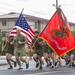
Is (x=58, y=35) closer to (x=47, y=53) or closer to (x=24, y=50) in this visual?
(x=47, y=53)

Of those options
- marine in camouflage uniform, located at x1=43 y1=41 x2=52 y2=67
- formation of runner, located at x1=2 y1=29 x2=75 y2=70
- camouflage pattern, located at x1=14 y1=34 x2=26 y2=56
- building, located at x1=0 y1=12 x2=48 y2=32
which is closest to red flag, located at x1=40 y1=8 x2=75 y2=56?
formation of runner, located at x1=2 y1=29 x2=75 y2=70

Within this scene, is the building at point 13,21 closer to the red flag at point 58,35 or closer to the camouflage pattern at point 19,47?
the red flag at point 58,35

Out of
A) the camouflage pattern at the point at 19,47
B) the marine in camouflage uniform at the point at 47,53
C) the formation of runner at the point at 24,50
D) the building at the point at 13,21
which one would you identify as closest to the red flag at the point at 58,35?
the formation of runner at the point at 24,50

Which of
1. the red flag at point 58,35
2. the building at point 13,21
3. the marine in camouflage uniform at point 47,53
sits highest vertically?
the building at point 13,21

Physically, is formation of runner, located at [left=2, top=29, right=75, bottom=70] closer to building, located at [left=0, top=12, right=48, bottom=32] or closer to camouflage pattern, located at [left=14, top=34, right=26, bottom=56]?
→ camouflage pattern, located at [left=14, top=34, right=26, bottom=56]

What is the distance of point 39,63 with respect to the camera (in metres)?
16.6

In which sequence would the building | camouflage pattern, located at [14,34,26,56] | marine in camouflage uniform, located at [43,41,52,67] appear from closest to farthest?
camouflage pattern, located at [14,34,26,56]
marine in camouflage uniform, located at [43,41,52,67]
the building

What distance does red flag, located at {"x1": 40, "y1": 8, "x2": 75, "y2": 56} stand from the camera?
16917 mm

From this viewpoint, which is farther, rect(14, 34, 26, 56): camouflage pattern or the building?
the building

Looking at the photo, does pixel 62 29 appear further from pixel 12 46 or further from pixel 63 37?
pixel 12 46

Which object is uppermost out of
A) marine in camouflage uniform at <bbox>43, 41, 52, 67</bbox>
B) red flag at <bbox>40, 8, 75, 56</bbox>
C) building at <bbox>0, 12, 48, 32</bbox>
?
building at <bbox>0, 12, 48, 32</bbox>

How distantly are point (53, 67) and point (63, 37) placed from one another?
1.40 metres

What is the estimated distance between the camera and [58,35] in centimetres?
1705

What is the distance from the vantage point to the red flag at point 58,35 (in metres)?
16.9
